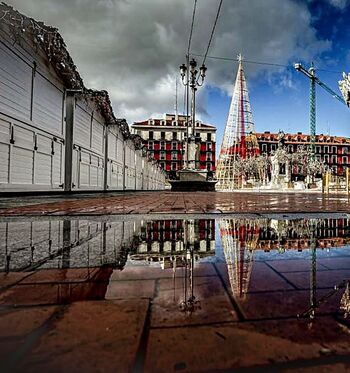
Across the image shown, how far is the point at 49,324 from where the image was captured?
2.36ft

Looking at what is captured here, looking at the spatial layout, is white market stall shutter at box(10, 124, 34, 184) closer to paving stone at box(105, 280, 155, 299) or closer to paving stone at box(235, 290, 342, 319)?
paving stone at box(105, 280, 155, 299)

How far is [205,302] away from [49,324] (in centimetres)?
43

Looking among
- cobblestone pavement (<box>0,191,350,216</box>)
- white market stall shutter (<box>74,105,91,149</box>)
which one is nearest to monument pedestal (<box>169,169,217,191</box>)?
white market stall shutter (<box>74,105,91,149</box>)

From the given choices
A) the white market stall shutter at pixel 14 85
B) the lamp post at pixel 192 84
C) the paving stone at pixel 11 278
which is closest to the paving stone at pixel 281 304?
the paving stone at pixel 11 278

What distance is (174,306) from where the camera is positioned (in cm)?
84

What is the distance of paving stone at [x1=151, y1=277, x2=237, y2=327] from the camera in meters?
0.75

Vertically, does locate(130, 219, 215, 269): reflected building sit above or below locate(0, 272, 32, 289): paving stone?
above

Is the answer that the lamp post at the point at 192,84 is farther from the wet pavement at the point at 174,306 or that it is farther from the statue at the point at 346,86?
the wet pavement at the point at 174,306

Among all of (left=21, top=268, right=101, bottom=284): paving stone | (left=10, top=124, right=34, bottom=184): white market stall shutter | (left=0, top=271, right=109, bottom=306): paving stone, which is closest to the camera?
(left=0, top=271, right=109, bottom=306): paving stone

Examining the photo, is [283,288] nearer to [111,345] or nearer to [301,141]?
[111,345]

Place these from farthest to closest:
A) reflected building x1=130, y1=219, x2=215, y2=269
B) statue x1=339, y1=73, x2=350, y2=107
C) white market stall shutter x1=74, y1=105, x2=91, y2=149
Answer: statue x1=339, y1=73, x2=350, y2=107
white market stall shutter x1=74, y1=105, x2=91, y2=149
reflected building x1=130, y1=219, x2=215, y2=269

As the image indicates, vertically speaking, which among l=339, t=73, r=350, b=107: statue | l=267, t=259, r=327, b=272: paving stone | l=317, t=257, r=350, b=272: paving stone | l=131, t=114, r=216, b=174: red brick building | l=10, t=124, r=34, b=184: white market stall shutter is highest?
l=131, t=114, r=216, b=174: red brick building

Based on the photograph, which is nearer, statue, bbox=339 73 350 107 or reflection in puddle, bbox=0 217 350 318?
reflection in puddle, bbox=0 217 350 318

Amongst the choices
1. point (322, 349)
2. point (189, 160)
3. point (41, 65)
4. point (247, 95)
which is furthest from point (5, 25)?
point (247, 95)
